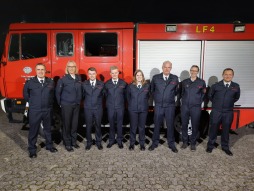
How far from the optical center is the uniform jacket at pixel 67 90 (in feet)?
15.9

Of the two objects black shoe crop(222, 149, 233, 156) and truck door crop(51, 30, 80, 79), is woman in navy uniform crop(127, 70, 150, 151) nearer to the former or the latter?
truck door crop(51, 30, 80, 79)

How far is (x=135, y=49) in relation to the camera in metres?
5.65

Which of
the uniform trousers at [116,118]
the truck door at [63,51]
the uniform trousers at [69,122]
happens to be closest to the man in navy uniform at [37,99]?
the uniform trousers at [69,122]

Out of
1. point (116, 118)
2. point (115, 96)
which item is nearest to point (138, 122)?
point (116, 118)

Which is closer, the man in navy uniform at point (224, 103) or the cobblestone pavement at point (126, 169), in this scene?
the cobblestone pavement at point (126, 169)

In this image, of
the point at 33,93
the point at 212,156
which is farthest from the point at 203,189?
the point at 33,93

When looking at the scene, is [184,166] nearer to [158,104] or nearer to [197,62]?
[158,104]

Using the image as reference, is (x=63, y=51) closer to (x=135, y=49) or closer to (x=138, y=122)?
(x=135, y=49)

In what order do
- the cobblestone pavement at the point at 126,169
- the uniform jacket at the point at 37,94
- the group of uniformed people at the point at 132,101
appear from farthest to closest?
the group of uniformed people at the point at 132,101 < the uniform jacket at the point at 37,94 < the cobblestone pavement at the point at 126,169

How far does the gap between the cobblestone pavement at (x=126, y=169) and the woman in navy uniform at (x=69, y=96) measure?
53 cm

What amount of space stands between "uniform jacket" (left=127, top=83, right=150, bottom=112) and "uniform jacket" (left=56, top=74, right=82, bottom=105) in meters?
1.12

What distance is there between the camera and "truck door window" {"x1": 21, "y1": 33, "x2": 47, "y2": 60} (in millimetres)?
5629

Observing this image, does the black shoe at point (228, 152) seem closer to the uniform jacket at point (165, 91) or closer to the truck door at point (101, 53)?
the uniform jacket at point (165, 91)

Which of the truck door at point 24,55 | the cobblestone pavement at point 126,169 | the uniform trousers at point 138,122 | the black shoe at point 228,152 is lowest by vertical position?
the cobblestone pavement at point 126,169
